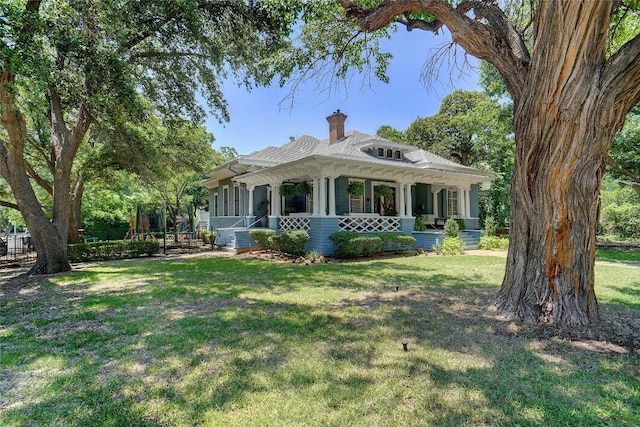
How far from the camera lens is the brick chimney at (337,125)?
57.2 ft

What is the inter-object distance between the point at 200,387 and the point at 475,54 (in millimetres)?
5639

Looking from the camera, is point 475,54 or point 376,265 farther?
point 376,265

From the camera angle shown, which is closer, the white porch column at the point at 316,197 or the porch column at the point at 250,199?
the white porch column at the point at 316,197

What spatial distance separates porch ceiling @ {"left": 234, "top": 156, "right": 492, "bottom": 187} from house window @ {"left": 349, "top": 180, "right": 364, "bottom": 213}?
3.59 ft

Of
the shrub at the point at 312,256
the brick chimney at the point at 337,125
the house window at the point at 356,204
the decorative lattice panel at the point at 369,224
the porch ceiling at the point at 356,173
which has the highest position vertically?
the brick chimney at the point at 337,125

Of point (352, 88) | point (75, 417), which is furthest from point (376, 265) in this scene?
point (75, 417)

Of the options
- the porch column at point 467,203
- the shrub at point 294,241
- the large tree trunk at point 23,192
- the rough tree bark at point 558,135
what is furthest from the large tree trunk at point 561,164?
the porch column at point 467,203

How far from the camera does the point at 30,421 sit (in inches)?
95.3

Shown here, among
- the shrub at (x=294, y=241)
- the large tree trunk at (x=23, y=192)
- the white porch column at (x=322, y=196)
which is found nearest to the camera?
the large tree trunk at (x=23, y=192)

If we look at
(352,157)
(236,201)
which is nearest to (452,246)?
(352,157)

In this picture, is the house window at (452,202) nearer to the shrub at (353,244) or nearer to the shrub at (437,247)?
the shrub at (437,247)

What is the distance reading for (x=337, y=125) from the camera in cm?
1748

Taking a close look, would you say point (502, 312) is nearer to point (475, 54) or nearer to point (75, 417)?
point (475, 54)

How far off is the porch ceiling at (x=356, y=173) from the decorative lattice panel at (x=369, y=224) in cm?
182
